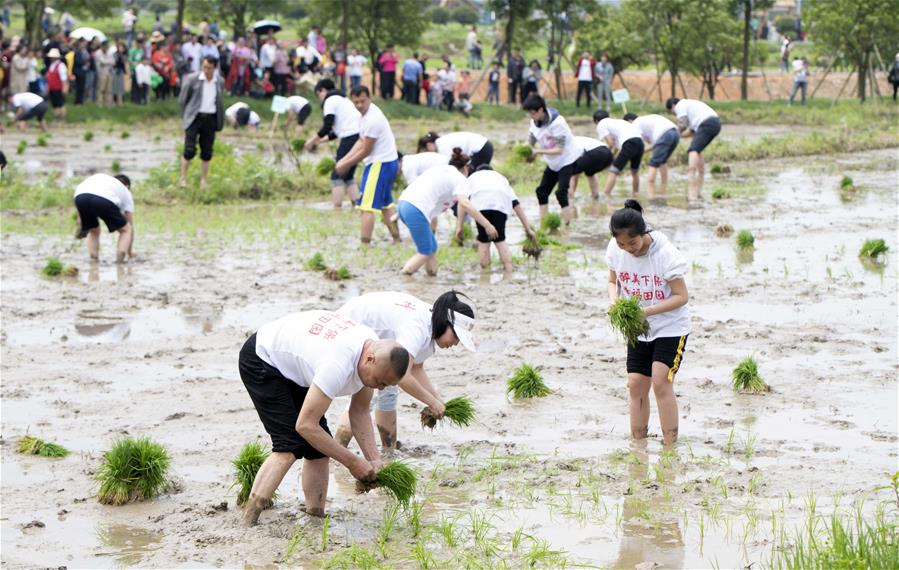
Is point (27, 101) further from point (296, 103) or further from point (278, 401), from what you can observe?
point (278, 401)

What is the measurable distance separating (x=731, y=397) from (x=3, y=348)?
5.89 metres

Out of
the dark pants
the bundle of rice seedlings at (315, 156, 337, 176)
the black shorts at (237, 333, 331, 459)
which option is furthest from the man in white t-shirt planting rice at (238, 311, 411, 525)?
the bundle of rice seedlings at (315, 156, 337, 176)

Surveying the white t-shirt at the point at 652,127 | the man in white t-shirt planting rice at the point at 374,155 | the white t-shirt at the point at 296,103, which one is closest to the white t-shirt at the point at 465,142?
the man in white t-shirt planting rice at the point at 374,155

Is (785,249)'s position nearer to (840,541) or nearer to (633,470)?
(633,470)

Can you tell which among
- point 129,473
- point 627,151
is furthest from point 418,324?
point 627,151

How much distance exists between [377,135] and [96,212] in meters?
3.22

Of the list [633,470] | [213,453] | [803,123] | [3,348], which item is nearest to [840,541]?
[633,470]

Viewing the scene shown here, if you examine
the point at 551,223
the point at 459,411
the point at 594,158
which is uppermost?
the point at 594,158

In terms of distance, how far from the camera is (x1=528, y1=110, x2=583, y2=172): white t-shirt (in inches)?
629

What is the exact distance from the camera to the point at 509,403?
29.8ft

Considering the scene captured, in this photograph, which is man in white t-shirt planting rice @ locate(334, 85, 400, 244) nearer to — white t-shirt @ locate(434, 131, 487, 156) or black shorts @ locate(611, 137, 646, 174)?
white t-shirt @ locate(434, 131, 487, 156)

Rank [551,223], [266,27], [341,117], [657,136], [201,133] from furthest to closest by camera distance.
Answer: [266,27] → [657,136] → [201,133] → [341,117] → [551,223]

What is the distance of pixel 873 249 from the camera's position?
14039 mm

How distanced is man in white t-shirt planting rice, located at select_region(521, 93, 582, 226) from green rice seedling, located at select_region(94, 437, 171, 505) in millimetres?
9362
